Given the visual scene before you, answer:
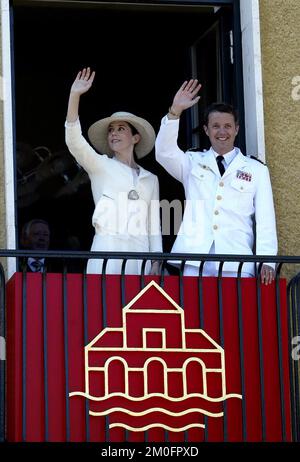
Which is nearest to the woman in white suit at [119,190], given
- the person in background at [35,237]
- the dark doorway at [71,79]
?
the person in background at [35,237]

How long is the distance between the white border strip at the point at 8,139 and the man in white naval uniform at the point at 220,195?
35.1 inches

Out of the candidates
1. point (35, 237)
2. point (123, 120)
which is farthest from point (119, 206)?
point (35, 237)

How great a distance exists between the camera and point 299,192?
10.0 m

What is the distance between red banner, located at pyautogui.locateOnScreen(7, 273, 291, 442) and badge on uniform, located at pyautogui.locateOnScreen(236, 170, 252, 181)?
75cm

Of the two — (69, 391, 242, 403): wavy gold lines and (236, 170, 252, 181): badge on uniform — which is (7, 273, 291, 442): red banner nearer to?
(69, 391, 242, 403): wavy gold lines

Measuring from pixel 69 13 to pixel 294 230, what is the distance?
3.04m

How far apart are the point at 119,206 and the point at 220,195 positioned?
2.01ft

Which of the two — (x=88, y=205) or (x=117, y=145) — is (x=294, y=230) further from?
(x=88, y=205)

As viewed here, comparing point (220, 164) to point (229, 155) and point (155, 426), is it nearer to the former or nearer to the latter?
point (229, 155)

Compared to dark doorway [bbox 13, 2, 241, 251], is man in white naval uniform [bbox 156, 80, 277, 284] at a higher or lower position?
lower

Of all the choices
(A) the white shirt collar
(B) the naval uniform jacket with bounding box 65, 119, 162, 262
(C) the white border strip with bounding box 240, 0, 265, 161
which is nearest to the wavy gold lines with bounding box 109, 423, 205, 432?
(B) the naval uniform jacket with bounding box 65, 119, 162, 262

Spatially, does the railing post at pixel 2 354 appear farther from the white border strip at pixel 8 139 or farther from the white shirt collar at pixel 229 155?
the white shirt collar at pixel 229 155

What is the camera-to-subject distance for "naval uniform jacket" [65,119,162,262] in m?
9.57

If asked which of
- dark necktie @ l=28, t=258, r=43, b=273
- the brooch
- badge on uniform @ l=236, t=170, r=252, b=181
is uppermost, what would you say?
badge on uniform @ l=236, t=170, r=252, b=181
